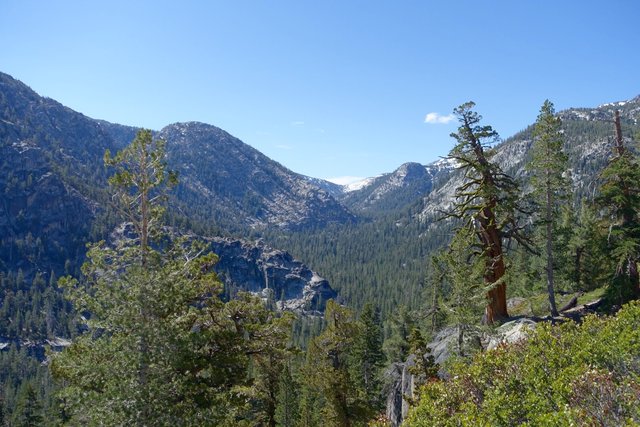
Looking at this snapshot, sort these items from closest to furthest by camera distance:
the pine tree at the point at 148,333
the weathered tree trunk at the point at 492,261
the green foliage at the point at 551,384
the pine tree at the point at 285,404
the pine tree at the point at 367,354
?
the green foliage at the point at 551,384 → the pine tree at the point at 148,333 → the weathered tree trunk at the point at 492,261 → the pine tree at the point at 285,404 → the pine tree at the point at 367,354

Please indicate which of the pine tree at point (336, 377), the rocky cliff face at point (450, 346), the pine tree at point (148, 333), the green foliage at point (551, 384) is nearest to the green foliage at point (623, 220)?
the rocky cliff face at point (450, 346)

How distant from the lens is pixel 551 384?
32.0 feet

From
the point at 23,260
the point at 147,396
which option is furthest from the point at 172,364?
the point at 23,260

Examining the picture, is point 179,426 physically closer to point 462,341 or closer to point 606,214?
point 462,341

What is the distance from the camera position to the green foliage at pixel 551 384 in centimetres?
856

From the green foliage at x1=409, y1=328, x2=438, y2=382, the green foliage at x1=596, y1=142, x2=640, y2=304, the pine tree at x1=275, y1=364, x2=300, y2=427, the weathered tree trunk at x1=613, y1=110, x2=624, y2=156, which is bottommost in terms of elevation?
the pine tree at x1=275, y1=364, x2=300, y2=427

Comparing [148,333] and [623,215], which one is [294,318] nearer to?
[148,333]

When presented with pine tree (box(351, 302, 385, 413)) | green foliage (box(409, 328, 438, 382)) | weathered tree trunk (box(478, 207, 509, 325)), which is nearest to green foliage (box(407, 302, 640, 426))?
green foliage (box(409, 328, 438, 382))

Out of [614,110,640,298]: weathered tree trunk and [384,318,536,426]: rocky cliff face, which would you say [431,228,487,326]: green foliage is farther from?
[614,110,640,298]: weathered tree trunk

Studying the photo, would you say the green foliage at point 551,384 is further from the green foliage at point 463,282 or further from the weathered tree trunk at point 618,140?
the weathered tree trunk at point 618,140

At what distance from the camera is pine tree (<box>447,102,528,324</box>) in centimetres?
2150

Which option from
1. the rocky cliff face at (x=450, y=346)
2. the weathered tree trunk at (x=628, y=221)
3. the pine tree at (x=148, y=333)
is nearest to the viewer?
the pine tree at (x=148, y=333)

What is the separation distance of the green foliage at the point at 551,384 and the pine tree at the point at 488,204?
327 inches

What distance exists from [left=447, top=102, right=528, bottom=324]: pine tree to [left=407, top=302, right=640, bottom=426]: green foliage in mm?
8308
